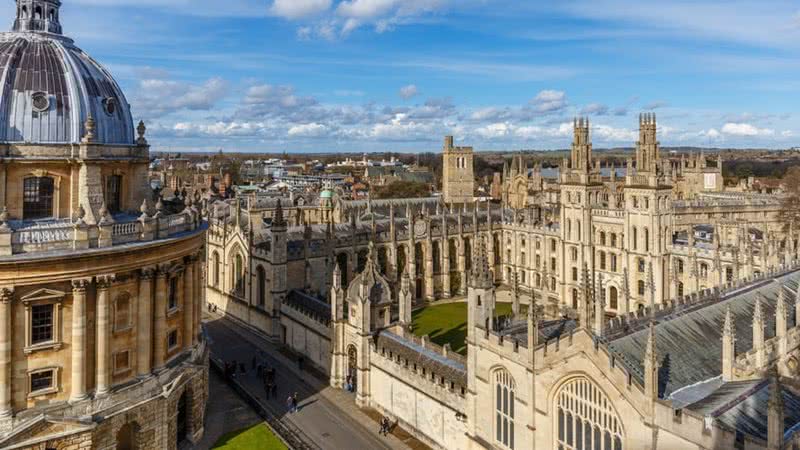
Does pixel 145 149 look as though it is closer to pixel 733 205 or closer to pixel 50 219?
pixel 50 219

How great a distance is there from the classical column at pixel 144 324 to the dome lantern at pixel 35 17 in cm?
1194

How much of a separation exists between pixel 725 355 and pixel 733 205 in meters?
41.8

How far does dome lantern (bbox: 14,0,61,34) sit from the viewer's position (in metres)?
26.4

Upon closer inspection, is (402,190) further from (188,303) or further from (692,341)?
(692,341)

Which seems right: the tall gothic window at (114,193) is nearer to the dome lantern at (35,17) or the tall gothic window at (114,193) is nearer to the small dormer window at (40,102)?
the small dormer window at (40,102)

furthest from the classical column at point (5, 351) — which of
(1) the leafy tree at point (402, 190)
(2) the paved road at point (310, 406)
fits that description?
(1) the leafy tree at point (402, 190)

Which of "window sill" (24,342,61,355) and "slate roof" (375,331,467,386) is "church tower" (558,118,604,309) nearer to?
"slate roof" (375,331,467,386)

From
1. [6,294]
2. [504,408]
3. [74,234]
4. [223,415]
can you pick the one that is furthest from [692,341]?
[6,294]

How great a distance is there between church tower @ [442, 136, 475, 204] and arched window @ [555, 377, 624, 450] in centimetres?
6035

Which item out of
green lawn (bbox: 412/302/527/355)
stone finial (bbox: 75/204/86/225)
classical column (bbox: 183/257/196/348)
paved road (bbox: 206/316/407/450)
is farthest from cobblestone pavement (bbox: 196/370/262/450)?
green lawn (bbox: 412/302/527/355)

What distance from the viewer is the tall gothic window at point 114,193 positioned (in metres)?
25.9

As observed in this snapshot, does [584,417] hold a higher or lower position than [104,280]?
lower

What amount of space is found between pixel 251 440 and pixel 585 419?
606 inches

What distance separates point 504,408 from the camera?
2203cm
